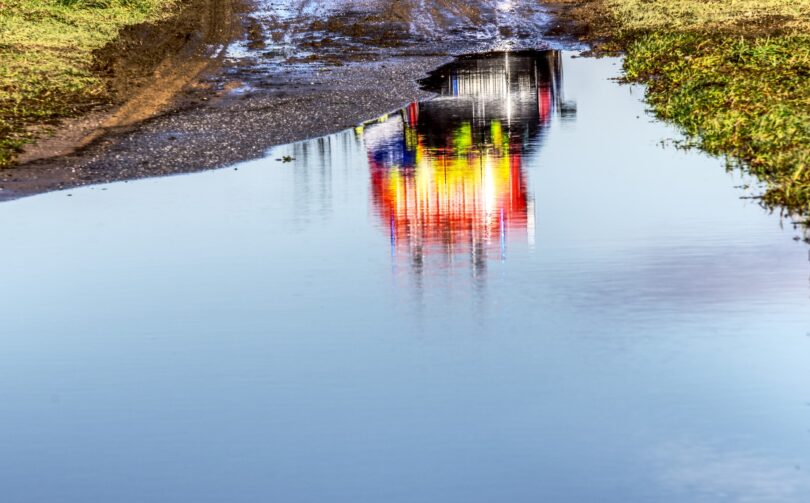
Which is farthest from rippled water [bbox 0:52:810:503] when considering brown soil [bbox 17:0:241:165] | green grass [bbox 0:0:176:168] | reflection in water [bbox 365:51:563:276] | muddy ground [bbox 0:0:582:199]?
green grass [bbox 0:0:176:168]

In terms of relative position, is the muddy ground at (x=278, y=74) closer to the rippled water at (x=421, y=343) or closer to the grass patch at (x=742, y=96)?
the rippled water at (x=421, y=343)

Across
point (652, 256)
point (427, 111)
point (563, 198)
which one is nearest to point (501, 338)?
point (652, 256)

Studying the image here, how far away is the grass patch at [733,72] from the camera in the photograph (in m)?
17.5

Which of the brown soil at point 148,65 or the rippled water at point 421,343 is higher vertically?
Answer: the brown soil at point 148,65

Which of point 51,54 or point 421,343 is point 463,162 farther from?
point 51,54

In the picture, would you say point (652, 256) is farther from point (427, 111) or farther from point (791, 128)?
point (427, 111)

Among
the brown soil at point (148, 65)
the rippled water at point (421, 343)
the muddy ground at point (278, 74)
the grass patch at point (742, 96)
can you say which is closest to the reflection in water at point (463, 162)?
the rippled water at point (421, 343)

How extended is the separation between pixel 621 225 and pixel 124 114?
38.5ft

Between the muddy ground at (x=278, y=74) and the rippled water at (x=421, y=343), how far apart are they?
1817mm

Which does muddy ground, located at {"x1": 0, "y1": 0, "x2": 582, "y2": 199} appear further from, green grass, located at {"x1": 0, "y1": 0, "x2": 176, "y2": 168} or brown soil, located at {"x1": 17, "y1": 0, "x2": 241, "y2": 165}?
green grass, located at {"x1": 0, "y1": 0, "x2": 176, "y2": 168}

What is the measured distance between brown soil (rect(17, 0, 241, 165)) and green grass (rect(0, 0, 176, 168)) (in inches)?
13.5

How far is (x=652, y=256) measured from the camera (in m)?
13.2

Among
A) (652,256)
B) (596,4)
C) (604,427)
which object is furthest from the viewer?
(596,4)

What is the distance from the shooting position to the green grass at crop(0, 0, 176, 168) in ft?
75.6
